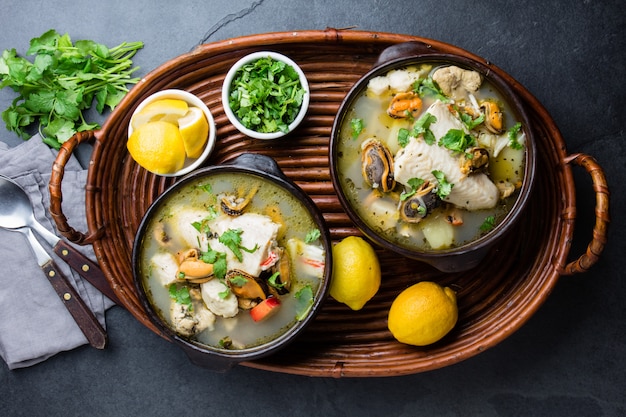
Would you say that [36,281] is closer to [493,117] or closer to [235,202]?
[235,202]

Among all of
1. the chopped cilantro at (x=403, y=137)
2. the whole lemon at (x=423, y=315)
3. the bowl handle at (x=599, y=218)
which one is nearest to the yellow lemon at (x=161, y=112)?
the chopped cilantro at (x=403, y=137)

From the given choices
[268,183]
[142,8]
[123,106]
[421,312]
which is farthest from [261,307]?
[142,8]

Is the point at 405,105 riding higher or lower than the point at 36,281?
higher

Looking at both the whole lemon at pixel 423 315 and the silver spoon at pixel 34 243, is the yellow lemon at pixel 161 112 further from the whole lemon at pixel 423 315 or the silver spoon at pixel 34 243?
the whole lemon at pixel 423 315

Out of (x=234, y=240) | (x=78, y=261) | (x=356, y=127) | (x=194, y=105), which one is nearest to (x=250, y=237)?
(x=234, y=240)

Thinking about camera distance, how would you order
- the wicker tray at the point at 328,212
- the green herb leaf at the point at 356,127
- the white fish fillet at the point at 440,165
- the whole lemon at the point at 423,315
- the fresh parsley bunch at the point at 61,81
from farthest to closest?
the fresh parsley bunch at the point at 61,81
the wicker tray at the point at 328,212
the whole lemon at the point at 423,315
the green herb leaf at the point at 356,127
the white fish fillet at the point at 440,165
